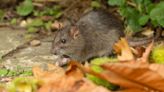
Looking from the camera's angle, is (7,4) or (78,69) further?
(7,4)

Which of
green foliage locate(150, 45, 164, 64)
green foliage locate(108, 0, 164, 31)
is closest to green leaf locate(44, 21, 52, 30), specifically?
green foliage locate(108, 0, 164, 31)

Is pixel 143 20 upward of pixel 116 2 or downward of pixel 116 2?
downward

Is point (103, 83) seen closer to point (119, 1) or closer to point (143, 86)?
point (143, 86)

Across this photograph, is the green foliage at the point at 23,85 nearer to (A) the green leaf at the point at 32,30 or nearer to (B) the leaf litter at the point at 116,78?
Answer: (B) the leaf litter at the point at 116,78

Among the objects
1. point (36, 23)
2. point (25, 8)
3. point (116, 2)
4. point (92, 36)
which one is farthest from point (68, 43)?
point (25, 8)

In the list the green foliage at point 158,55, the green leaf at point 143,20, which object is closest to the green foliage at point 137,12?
the green leaf at point 143,20

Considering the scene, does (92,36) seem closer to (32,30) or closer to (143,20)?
(143,20)

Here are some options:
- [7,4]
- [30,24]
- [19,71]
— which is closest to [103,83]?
[19,71]
